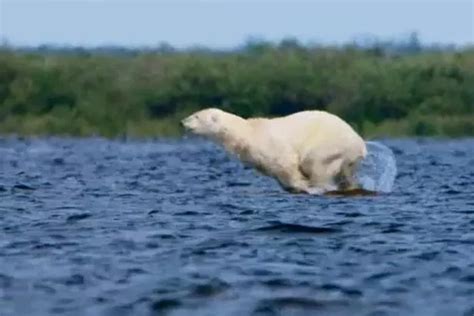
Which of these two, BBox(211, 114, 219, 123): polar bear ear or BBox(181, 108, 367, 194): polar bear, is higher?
BBox(211, 114, 219, 123): polar bear ear

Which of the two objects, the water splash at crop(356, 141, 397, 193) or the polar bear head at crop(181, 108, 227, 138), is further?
the water splash at crop(356, 141, 397, 193)

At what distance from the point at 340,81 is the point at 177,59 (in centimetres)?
804

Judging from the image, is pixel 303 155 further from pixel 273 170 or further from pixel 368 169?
pixel 368 169

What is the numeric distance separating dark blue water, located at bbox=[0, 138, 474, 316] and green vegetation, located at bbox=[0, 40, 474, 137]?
33.3m

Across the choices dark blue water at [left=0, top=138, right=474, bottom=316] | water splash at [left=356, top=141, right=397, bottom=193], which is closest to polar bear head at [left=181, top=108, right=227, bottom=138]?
dark blue water at [left=0, top=138, right=474, bottom=316]

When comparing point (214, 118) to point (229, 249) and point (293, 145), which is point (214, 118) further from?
point (229, 249)

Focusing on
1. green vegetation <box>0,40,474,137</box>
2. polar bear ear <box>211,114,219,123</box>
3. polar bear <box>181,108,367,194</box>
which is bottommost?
green vegetation <box>0,40,474,137</box>

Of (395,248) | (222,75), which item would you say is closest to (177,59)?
(222,75)

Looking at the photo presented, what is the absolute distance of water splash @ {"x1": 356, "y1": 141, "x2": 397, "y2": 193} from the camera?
2947cm

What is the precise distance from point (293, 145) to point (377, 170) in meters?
2.98

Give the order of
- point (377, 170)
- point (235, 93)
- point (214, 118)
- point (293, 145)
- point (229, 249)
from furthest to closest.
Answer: point (235, 93) → point (377, 170) → point (214, 118) → point (293, 145) → point (229, 249)

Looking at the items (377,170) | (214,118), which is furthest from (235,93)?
(214,118)

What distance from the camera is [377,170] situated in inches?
1193

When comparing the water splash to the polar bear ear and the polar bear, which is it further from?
the polar bear ear
